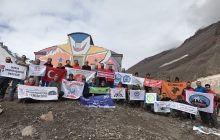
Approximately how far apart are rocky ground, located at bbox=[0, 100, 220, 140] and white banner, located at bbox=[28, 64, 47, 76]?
74.4 inches

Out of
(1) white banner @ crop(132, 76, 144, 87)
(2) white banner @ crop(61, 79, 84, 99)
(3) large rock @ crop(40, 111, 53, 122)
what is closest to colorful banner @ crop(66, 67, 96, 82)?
(2) white banner @ crop(61, 79, 84, 99)

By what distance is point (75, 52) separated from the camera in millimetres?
37500

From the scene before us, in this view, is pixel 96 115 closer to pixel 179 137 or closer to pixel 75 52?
pixel 179 137

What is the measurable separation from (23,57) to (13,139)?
5.96m

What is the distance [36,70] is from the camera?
2125 centimetres

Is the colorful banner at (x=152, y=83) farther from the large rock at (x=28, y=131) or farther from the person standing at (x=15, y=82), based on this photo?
the large rock at (x=28, y=131)

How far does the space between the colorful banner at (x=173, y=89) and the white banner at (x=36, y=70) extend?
6.63 meters

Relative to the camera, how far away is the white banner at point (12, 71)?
67.0 ft

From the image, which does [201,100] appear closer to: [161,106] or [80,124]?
[161,106]

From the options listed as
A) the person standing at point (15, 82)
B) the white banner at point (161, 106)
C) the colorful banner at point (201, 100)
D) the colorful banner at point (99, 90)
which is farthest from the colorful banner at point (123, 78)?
the person standing at point (15, 82)

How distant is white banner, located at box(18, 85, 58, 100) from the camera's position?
64.5 feet

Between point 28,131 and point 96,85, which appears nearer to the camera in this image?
point 28,131

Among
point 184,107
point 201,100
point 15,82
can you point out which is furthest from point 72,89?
point 201,100

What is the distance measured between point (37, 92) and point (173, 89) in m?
7.63
